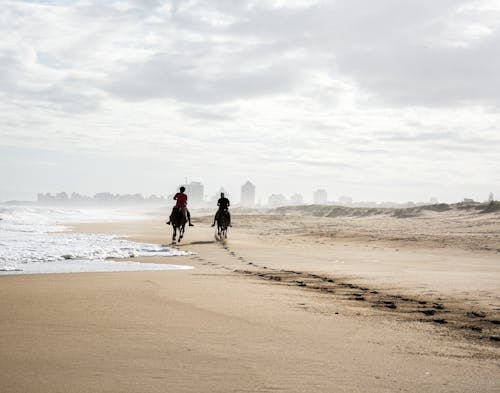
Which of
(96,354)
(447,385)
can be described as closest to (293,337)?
(447,385)

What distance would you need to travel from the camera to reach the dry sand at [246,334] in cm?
292

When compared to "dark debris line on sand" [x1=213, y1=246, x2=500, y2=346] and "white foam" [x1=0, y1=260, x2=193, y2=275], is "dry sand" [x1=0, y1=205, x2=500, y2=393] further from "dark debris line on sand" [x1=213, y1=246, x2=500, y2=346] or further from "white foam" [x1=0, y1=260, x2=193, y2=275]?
"white foam" [x1=0, y1=260, x2=193, y2=275]

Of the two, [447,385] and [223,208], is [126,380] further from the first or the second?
[223,208]

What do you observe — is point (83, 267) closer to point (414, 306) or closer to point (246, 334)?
point (246, 334)

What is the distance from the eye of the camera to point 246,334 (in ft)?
13.0

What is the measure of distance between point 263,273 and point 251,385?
603 cm

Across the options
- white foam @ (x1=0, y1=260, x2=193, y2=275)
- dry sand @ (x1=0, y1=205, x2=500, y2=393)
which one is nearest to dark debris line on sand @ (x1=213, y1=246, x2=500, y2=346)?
dry sand @ (x1=0, y1=205, x2=500, y2=393)

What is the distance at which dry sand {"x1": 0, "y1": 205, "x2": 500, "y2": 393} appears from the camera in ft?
9.57

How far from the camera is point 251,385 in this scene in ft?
9.31

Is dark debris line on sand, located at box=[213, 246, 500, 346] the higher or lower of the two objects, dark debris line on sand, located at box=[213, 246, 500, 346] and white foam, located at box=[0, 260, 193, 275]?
the higher

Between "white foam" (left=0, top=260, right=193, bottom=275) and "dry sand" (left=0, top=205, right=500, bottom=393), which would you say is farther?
"white foam" (left=0, top=260, right=193, bottom=275)

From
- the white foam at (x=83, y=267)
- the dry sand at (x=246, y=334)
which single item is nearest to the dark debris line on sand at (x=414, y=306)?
the dry sand at (x=246, y=334)

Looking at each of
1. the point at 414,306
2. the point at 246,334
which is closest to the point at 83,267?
the point at 246,334

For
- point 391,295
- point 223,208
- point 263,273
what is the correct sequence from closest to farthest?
point 391,295 → point 263,273 → point 223,208
